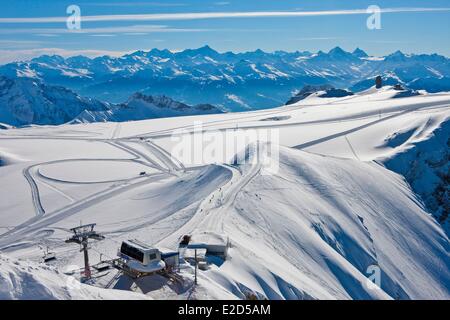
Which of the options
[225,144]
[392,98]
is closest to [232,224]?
[225,144]

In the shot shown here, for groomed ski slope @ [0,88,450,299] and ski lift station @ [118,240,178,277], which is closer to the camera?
ski lift station @ [118,240,178,277]

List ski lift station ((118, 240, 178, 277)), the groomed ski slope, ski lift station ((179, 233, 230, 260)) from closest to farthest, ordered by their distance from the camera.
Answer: ski lift station ((118, 240, 178, 277))
ski lift station ((179, 233, 230, 260))
the groomed ski slope

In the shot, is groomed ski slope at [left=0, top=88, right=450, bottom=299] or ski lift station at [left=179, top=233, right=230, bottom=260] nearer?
ski lift station at [left=179, top=233, right=230, bottom=260]

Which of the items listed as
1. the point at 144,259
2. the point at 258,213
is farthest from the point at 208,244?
the point at 258,213

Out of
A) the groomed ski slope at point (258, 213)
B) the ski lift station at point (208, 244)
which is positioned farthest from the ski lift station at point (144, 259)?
the ski lift station at point (208, 244)

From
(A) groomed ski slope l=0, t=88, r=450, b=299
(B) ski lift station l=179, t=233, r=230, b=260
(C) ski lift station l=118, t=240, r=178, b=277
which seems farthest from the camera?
(A) groomed ski slope l=0, t=88, r=450, b=299

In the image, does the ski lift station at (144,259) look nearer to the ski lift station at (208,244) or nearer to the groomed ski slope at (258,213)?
the groomed ski slope at (258,213)

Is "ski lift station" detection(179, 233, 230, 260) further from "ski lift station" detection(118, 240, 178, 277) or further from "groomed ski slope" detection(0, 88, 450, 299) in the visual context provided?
"ski lift station" detection(118, 240, 178, 277)

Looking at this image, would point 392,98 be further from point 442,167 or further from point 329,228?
point 329,228

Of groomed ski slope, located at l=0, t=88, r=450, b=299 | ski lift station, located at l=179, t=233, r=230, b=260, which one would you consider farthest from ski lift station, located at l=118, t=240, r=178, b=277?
ski lift station, located at l=179, t=233, r=230, b=260
